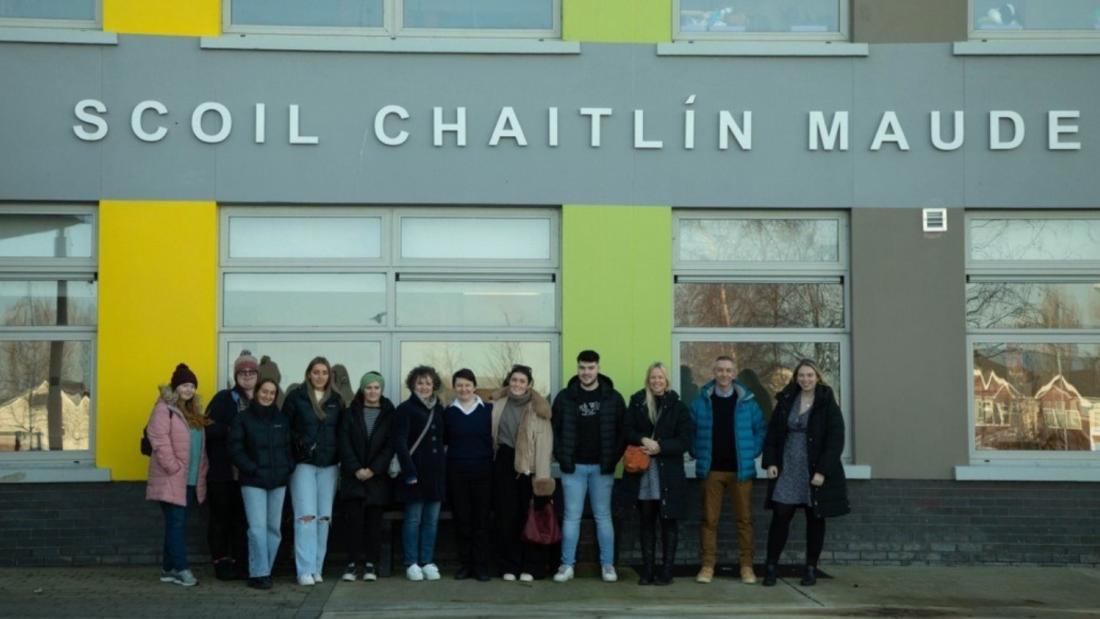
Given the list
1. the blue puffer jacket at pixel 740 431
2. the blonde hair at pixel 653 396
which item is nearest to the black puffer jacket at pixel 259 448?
the blonde hair at pixel 653 396

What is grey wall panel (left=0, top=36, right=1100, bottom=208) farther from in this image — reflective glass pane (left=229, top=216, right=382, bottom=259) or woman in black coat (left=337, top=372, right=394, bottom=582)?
woman in black coat (left=337, top=372, right=394, bottom=582)

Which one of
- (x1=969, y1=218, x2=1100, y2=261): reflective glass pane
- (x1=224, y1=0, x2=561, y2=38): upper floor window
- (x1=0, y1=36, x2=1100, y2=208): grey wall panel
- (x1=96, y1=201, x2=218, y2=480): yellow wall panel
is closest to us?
(x1=96, y1=201, x2=218, y2=480): yellow wall panel

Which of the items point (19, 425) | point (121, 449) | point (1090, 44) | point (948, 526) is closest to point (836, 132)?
point (1090, 44)

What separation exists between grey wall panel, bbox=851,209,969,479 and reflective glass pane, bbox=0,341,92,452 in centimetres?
628

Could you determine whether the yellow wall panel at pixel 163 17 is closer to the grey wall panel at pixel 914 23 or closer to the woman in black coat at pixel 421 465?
the woman in black coat at pixel 421 465

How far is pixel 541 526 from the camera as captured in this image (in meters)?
10.8

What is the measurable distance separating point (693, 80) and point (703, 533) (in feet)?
→ 12.1

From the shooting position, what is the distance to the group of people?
34.9ft

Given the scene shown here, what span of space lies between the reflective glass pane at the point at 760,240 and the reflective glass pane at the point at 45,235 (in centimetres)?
489

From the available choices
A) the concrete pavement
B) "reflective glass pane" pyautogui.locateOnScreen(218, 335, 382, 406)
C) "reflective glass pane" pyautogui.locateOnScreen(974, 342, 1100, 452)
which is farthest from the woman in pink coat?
"reflective glass pane" pyautogui.locateOnScreen(974, 342, 1100, 452)

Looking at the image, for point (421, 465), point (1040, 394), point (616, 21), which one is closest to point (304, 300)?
point (421, 465)

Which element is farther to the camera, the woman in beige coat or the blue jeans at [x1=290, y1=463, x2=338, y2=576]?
the woman in beige coat

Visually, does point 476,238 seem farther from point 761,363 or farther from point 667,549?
point 667,549

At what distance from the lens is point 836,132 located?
11.8 metres
